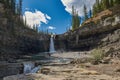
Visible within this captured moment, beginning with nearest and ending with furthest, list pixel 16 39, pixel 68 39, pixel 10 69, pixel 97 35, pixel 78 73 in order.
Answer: pixel 78 73 < pixel 10 69 < pixel 97 35 < pixel 16 39 < pixel 68 39

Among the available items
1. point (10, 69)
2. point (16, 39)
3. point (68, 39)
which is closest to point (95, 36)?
point (68, 39)

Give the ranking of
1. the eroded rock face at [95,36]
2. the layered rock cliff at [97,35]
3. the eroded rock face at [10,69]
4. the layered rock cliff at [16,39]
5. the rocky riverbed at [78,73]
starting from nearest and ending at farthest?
the rocky riverbed at [78,73] → the eroded rock face at [10,69] → the layered rock cliff at [97,35] → the eroded rock face at [95,36] → the layered rock cliff at [16,39]

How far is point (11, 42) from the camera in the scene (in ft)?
184

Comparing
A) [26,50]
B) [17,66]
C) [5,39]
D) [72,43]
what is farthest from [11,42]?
[17,66]

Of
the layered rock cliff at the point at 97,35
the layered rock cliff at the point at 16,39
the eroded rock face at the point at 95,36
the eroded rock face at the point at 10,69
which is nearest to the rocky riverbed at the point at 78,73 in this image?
the eroded rock face at the point at 10,69

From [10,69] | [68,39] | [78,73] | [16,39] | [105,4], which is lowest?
[78,73]

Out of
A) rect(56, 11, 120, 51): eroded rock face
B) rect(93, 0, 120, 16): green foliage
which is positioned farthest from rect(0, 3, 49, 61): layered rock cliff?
rect(93, 0, 120, 16): green foliage

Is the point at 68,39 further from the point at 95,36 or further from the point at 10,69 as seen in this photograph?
the point at 10,69

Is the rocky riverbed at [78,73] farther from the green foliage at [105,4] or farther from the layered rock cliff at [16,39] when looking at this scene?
the green foliage at [105,4]

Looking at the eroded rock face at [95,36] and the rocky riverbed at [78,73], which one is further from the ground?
the eroded rock face at [95,36]

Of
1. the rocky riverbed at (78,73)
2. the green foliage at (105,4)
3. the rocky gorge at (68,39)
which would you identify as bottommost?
the rocky riverbed at (78,73)

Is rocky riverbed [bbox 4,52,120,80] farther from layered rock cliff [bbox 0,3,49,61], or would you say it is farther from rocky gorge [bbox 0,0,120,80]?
layered rock cliff [bbox 0,3,49,61]

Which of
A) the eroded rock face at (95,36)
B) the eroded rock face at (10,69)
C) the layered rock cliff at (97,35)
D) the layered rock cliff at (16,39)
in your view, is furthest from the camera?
the layered rock cliff at (16,39)

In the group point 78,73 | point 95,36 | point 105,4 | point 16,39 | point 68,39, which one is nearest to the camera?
point 78,73
